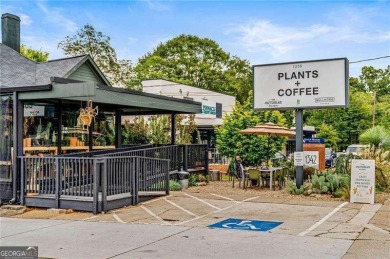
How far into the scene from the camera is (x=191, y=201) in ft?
41.0

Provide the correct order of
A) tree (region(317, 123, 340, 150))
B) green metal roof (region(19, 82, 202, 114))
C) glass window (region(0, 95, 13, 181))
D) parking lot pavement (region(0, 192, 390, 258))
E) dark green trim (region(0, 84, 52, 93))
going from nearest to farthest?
1. parking lot pavement (region(0, 192, 390, 258))
2. green metal roof (region(19, 82, 202, 114))
3. dark green trim (region(0, 84, 52, 93))
4. glass window (region(0, 95, 13, 181))
5. tree (region(317, 123, 340, 150))

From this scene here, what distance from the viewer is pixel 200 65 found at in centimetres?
5512

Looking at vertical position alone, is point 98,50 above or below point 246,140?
above

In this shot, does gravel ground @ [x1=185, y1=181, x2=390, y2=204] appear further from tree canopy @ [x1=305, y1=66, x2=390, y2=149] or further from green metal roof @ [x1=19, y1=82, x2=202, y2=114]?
tree canopy @ [x1=305, y1=66, x2=390, y2=149]

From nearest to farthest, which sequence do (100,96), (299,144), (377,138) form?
1. (100,96)
2. (299,144)
3. (377,138)

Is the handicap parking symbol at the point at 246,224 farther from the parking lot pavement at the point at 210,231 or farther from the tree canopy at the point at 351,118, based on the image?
the tree canopy at the point at 351,118

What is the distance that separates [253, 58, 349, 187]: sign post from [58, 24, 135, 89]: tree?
79.0 ft

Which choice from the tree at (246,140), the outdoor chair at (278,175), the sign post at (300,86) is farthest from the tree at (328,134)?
the sign post at (300,86)

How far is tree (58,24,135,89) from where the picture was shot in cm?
3641

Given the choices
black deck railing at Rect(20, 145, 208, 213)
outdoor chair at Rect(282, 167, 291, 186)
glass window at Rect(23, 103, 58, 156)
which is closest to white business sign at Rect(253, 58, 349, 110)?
outdoor chair at Rect(282, 167, 291, 186)

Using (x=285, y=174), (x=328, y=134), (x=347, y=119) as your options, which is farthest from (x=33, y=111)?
(x=347, y=119)

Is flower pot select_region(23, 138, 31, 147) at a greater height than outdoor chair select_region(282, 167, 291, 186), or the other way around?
flower pot select_region(23, 138, 31, 147)

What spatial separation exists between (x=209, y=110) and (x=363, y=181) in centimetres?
2378

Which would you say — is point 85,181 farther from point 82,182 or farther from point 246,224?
point 246,224
